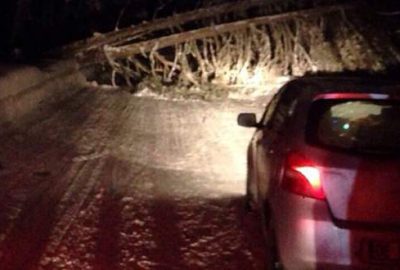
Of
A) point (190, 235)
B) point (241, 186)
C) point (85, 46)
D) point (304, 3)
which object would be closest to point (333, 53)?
point (304, 3)

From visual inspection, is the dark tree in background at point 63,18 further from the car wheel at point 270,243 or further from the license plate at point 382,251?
the license plate at point 382,251

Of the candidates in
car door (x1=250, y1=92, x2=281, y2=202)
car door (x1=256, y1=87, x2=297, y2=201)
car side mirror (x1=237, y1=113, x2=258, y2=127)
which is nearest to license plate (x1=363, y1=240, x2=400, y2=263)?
car door (x1=256, y1=87, x2=297, y2=201)

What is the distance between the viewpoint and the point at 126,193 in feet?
32.7

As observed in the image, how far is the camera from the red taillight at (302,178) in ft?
19.5

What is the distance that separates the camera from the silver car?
228 inches

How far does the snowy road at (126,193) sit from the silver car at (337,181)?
1314 millimetres

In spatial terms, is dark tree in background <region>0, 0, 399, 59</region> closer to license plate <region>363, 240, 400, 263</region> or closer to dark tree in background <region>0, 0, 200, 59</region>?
dark tree in background <region>0, 0, 200, 59</region>

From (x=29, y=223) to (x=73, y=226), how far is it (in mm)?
450

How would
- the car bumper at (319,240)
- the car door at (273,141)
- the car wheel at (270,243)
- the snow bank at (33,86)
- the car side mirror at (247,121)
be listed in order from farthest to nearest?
1. the snow bank at (33,86)
2. the car side mirror at (247,121)
3. the car door at (273,141)
4. the car wheel at (270,243)
5. the car bumper at (319,240)

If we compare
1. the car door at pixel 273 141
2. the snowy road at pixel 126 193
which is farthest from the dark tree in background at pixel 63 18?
the car door at pixel 273 141

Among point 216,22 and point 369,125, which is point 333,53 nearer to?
point 216,22

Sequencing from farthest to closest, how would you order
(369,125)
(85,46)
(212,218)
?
(85,46) → (212,218) → (369,125)

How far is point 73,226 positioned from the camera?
8.51 metres

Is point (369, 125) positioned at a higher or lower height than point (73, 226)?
higher
